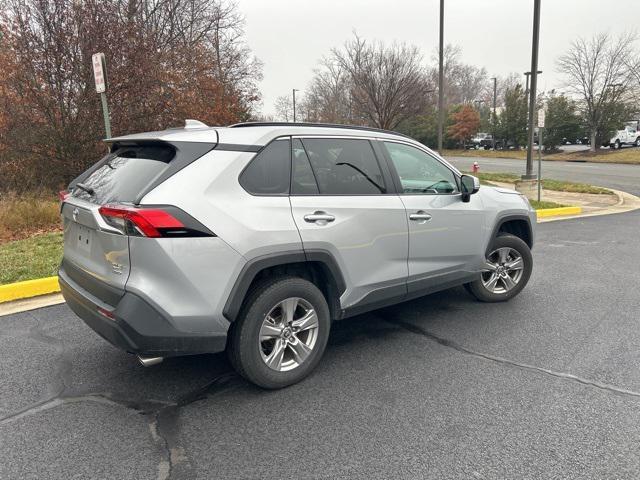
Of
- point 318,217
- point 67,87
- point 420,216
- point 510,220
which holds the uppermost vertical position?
point 67,87

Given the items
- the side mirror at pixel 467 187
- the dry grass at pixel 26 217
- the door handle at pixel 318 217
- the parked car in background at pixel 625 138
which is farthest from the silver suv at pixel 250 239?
the parked car in background at pixel 625 138

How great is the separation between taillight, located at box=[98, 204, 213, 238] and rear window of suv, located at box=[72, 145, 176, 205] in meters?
0.13

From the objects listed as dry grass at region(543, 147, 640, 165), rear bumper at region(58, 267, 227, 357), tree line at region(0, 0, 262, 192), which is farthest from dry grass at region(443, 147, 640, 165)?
rear bumper at region(58, 267, 227, 357)

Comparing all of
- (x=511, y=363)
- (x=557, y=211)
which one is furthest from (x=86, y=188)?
(x=557, y=211)

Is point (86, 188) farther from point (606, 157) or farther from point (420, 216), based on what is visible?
point (606, 157)

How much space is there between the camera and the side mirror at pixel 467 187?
4250 millimetres

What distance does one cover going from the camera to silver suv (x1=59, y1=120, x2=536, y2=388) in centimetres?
268

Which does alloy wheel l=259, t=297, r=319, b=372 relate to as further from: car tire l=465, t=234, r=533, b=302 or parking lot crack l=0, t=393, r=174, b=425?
car tire l=465, t=234, r=533, b=302

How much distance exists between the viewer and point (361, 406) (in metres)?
3.00

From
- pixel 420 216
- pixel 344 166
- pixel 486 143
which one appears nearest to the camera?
pixel 344 166

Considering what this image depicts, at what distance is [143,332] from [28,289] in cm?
338

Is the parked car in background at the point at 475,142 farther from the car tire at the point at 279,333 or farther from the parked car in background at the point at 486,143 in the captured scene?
the car tire at the point at 279,333

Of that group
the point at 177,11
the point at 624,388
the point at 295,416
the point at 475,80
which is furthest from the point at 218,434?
the point at 475,80

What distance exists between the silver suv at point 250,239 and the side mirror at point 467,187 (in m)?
0.27
